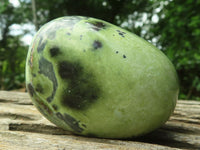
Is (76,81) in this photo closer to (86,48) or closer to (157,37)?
(86,48)

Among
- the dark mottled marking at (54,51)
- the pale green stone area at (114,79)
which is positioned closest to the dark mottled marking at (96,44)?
the pale green stone area at (114,79)

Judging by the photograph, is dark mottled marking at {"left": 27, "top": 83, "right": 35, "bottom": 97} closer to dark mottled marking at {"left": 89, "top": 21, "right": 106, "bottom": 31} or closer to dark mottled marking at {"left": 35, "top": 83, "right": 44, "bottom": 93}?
dark mottled marking at {"left": 35, "top": 83, "right": 44, "bottom": 93}

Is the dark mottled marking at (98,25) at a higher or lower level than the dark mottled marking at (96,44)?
higher

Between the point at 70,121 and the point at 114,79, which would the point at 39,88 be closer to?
the point at 70,121

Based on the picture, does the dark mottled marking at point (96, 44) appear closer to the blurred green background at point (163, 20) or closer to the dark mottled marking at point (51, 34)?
the dark mottled marking at point (51, 34)

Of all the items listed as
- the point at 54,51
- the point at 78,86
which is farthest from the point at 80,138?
the point at 54,51

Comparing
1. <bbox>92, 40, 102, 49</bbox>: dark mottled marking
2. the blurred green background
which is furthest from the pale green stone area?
the blurred green background

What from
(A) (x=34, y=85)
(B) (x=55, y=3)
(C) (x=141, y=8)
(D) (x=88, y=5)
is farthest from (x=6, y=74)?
(A) (x=34, y=85)
